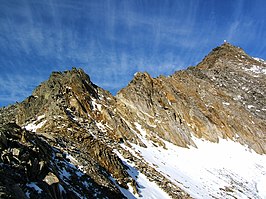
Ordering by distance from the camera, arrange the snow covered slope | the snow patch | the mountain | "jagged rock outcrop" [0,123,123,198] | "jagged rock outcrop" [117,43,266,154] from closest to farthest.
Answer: "jagged rock outcrop" [0,123,123,198], the mountain, the snow patch, the snow covered slope, "jagged rock outcrop" [117,43,266,154]

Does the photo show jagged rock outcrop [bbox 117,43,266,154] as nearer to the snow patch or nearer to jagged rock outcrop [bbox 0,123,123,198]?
the snow patch

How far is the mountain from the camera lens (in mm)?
14320

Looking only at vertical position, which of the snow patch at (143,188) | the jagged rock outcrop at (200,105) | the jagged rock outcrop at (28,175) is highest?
the jagged rock outcrop at (200,105)

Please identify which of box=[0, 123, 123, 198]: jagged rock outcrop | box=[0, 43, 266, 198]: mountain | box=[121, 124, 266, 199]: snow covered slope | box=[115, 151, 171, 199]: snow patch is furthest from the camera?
box=[121, 124, 266, 199]: snow covered slope

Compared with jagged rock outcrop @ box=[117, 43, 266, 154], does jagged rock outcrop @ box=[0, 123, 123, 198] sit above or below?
below

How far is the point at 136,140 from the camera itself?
3447 centimetres

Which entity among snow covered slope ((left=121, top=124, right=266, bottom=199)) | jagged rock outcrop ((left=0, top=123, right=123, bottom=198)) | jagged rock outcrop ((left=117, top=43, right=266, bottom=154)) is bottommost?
jagged rock outcrop ((left=0, top=123, right=123, bottom=198))

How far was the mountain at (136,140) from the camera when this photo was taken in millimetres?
14320

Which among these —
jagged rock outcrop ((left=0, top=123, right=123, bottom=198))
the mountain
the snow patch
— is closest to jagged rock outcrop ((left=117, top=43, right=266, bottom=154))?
the mountain

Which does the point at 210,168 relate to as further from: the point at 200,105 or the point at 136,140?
the point at 200,105

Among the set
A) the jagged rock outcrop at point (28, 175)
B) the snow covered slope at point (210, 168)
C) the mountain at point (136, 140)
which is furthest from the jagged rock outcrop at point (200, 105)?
the jagged rock outcrop at point (28, 175)

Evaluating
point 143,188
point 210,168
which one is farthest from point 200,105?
point 143,188

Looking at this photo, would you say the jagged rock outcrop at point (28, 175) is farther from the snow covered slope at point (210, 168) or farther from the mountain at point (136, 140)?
the snow covered slope at point (210, 168)

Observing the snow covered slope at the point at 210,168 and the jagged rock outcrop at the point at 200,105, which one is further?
the jagged rock outcrop at the point at 200,105
